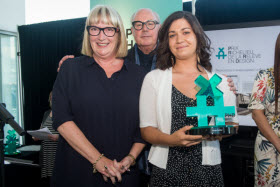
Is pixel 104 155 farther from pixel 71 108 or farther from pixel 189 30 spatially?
pixel 189 30

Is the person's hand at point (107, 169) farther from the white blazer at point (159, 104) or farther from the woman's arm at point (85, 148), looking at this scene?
the white blazer at point (159, 104)

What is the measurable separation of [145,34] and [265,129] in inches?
42.7

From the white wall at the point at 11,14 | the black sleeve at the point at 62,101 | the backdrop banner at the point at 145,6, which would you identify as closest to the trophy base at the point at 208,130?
the black sleeve at the point at 62,101

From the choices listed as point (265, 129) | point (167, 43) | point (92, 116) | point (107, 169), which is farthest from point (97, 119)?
point (265, 129)

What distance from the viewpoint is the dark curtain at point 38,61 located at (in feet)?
18.0

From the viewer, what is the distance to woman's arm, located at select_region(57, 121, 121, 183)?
1.38 meters

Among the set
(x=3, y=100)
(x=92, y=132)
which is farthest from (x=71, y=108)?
(x=3, y=100)

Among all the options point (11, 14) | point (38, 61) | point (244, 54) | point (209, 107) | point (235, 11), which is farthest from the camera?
point (38, 61)

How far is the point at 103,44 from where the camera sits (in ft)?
5.04

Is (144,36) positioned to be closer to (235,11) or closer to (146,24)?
(146,24)

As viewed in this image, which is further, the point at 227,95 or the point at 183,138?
the point at 227,95

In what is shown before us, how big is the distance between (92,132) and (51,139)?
1.71m

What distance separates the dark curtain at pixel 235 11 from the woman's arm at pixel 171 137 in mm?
2580

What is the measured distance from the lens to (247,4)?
3326mm
